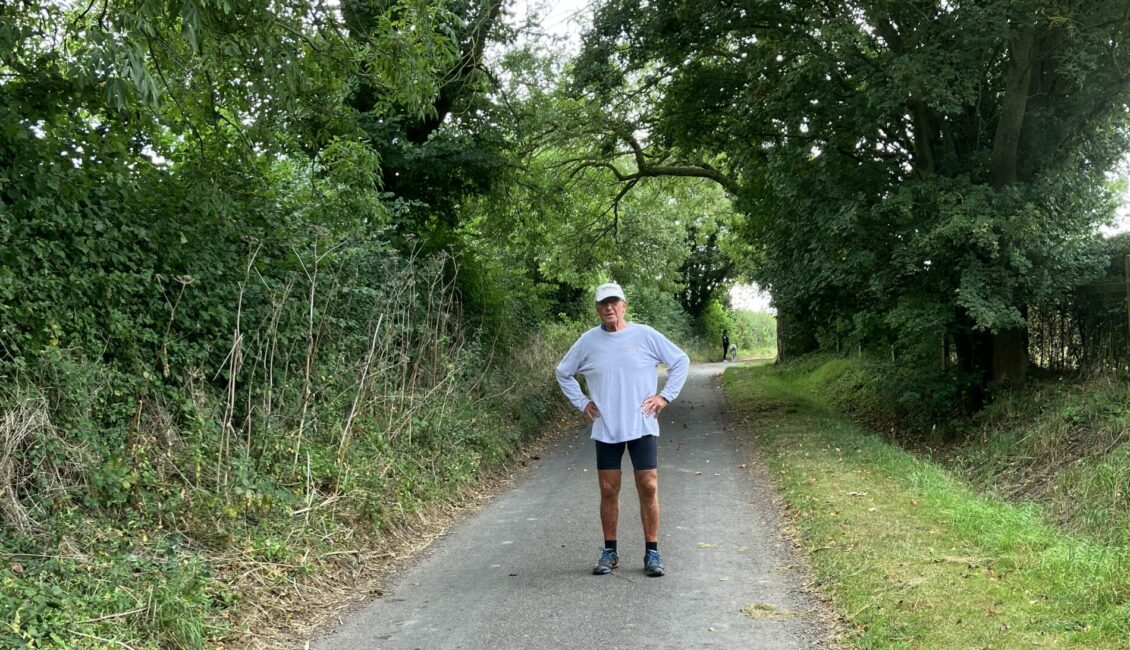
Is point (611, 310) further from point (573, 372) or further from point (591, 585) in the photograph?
point (591, 585)

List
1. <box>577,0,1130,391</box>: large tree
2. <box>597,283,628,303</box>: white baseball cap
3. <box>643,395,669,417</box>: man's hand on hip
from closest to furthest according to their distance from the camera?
<box>643,395,669,417</box>: man's hand on hip < <box>597,283,628,303</box>: white baseball cap < <box>577,0,1130,391</box>: large tree

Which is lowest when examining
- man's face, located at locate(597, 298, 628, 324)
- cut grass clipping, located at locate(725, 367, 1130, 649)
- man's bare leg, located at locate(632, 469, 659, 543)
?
cut grass clipping, located at locate(725, 367, 1130, 649)

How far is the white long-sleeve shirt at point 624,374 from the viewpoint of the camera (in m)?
5.96

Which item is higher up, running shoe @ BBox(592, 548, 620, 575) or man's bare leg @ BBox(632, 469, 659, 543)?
man's bare leg @ BBox(632, 469, 659, 543)

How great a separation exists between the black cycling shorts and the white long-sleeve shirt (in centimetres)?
6

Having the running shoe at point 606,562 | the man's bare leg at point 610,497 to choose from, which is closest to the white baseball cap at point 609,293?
the man's bare leg at point 610,497

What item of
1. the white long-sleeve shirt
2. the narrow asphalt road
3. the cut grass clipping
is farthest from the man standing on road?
the cut grass clipping

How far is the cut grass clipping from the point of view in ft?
14.9

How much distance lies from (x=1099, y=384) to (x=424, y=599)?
9.26 meters

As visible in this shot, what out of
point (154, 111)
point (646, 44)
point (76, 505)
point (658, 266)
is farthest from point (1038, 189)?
point (658, 266)

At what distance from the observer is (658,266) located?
107ft

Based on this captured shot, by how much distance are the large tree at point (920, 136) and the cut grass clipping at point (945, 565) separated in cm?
337

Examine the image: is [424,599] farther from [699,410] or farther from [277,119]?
[699,410]

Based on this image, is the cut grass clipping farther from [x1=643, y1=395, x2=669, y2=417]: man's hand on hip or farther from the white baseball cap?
the white baseball cap
